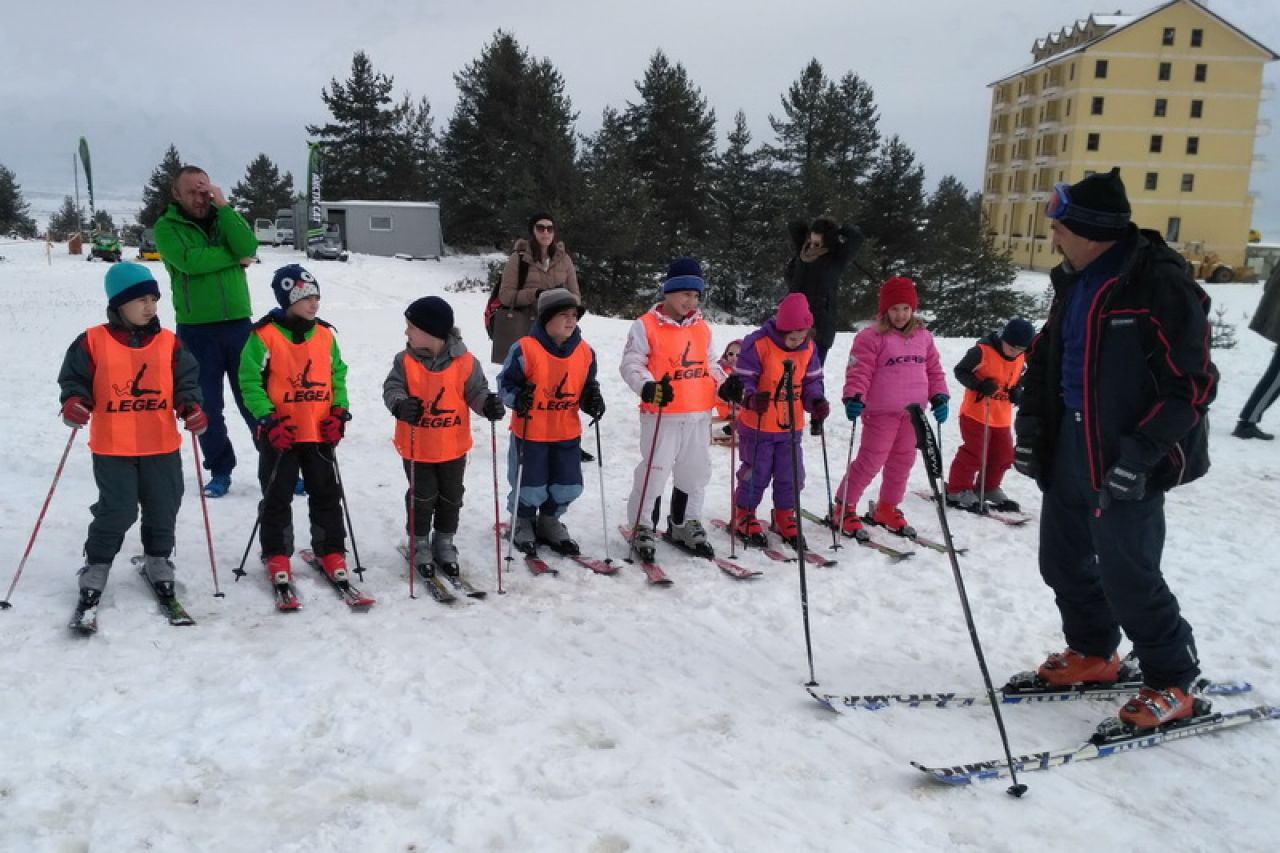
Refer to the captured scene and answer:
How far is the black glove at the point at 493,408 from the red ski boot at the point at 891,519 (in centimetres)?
322

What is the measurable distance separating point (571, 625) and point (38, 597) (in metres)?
2.80

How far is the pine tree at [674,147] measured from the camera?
32.8 metres

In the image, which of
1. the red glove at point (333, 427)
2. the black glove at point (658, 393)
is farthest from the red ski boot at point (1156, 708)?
the red glove at point (333, 427)

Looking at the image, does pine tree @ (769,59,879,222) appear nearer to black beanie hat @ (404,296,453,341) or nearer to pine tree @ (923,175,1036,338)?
pine tree @ (923,175,1036,338)

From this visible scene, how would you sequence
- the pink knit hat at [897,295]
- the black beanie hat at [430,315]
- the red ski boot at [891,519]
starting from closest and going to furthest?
the black beanie hat at [430,315] → the pink knit hat at [897,295] → the red ski boot at [891,519]

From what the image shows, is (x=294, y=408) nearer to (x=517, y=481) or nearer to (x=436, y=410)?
(x=436, y=410)

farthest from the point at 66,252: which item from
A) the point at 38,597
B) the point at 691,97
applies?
the point at 38,597

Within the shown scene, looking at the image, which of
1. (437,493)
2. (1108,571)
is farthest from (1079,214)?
(437,493)

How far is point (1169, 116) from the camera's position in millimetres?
48656

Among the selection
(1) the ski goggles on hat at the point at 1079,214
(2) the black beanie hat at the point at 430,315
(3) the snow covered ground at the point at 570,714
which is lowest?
(3) the snow covered ground at the point at 570,714

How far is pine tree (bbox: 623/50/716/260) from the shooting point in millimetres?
32781

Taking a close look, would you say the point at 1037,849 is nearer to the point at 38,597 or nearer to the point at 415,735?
the point at 415,735

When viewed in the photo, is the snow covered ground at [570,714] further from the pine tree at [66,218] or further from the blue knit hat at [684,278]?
the pine tree at [66,218]

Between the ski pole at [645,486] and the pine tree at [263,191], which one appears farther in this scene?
the pine tree at [263,191]
